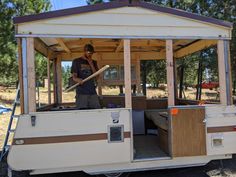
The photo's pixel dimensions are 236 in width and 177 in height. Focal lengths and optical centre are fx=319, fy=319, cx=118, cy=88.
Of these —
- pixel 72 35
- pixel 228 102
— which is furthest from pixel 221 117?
pixel 72 35

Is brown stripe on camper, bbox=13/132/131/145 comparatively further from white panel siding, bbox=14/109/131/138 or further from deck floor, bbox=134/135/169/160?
deck floor, bbox=134/135/169/160

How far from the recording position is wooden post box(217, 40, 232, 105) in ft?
15.8

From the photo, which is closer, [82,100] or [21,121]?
[21,121]

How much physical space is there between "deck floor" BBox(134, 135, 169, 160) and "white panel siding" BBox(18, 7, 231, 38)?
71.5 inches

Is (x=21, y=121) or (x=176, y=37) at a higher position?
(x=176, y=37)

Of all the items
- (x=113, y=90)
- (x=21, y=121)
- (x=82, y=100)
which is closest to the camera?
(x=21, y=121)

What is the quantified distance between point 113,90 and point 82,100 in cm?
248

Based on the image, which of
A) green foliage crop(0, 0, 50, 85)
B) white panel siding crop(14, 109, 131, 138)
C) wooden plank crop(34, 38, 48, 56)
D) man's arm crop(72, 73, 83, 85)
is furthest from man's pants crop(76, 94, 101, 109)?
green foliage crop(0, 0, 50, 85)

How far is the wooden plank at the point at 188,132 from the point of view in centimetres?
466

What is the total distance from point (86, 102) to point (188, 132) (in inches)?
65.6

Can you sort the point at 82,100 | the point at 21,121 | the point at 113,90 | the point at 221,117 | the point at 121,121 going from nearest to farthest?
the point at 21,121, the point at 121,121, the point at 221,117, the point at 82,100, the point at 113,90

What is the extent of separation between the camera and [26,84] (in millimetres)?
4277

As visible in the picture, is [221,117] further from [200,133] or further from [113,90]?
[113,90]

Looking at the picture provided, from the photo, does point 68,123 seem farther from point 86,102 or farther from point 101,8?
point 101,8
